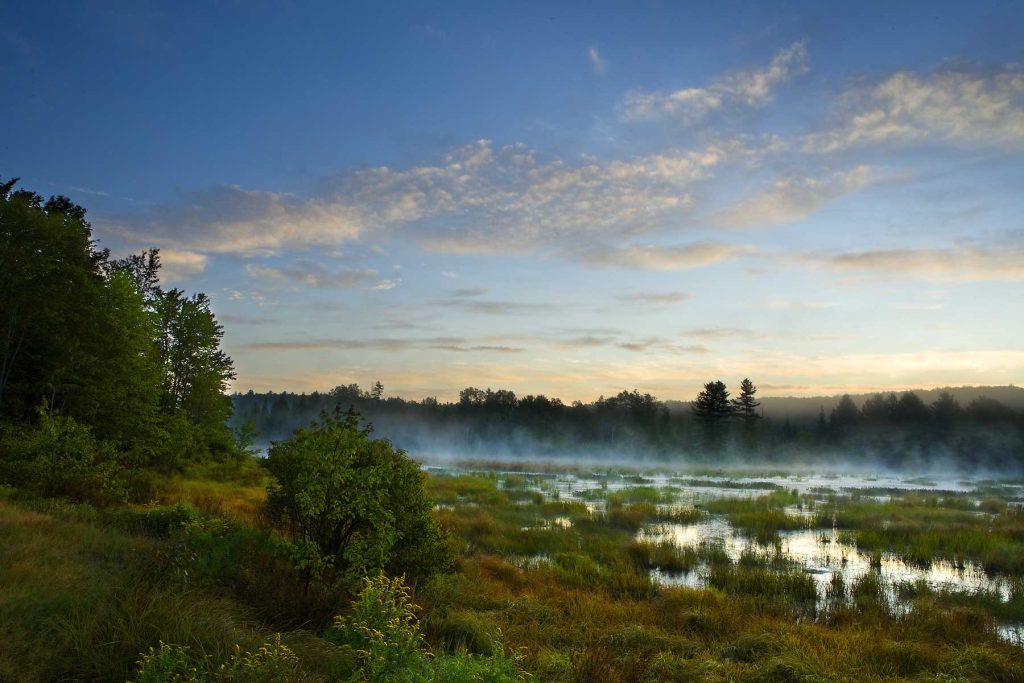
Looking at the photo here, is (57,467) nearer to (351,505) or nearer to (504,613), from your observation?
(351,505)

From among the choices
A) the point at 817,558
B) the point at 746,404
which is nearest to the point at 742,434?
the point at 746,404

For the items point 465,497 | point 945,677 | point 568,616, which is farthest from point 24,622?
point 465,497

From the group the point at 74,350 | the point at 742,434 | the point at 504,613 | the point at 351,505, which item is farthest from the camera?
the point at 742,434

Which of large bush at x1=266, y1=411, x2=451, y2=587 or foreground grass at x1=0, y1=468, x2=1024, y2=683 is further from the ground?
large bush at x1=266, y1=411, x2=451, y2=587

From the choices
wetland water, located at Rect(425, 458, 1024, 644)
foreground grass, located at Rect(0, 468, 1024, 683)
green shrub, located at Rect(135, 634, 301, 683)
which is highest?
green shrub, located at Rect(135, 634, 301, 683)

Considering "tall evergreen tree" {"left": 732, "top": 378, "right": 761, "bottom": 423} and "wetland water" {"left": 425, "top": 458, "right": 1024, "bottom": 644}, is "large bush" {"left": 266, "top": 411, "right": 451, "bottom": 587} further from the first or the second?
"tall evergreen tree" {"left": 732, "top": 378, "right": 761, "bottom": 423}

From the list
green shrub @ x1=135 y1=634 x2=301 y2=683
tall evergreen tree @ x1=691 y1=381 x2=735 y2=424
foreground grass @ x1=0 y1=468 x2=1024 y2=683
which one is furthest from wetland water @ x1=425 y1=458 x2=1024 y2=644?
tall evergreen tree @ x1=691 y1=381 x2=735 y2=424

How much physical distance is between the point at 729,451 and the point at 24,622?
88377 millimetres

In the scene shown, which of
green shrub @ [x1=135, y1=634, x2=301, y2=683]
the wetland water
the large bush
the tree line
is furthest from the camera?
the tree line

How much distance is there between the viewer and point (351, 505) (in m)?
10.1

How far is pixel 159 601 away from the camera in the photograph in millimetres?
6867

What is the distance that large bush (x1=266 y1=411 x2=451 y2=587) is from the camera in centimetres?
993

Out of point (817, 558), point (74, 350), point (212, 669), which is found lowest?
point (817, 558)

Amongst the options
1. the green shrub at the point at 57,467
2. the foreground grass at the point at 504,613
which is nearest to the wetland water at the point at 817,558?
the foreground grass at the point at 504,613
